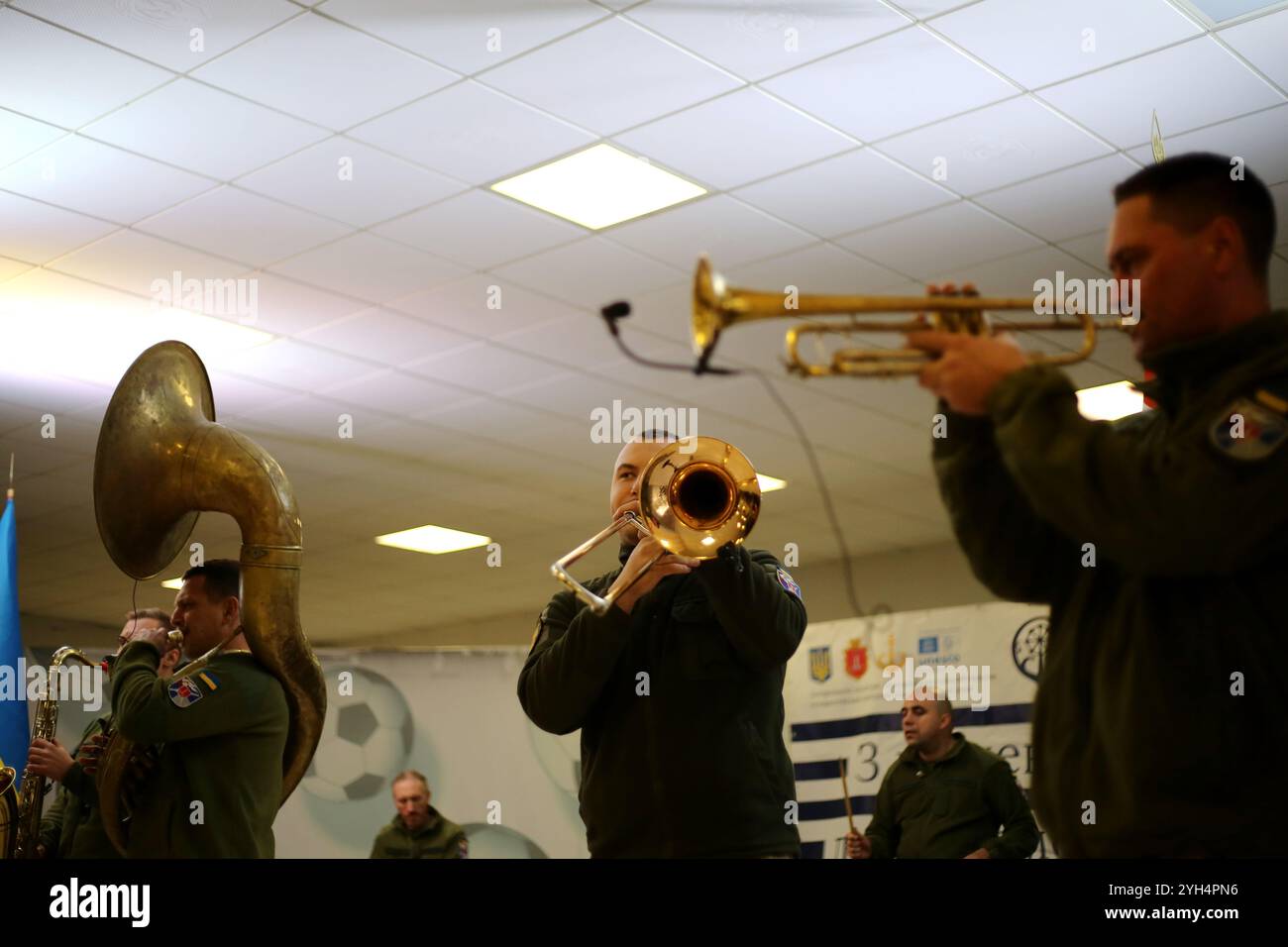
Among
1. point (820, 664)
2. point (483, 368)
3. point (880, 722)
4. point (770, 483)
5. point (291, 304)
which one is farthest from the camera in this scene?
point (770, 483)

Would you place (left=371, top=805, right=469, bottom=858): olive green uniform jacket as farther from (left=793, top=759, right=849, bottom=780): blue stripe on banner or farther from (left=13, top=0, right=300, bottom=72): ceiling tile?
(left=13, top=0, right=300, bottom=72): ceiling tile

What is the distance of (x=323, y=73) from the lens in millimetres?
4027

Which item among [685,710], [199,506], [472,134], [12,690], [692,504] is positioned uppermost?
[472,134]

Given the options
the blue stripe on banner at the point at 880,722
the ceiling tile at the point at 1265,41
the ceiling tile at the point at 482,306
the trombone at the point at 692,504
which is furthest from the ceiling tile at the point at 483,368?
the trombone at the point at 692,504

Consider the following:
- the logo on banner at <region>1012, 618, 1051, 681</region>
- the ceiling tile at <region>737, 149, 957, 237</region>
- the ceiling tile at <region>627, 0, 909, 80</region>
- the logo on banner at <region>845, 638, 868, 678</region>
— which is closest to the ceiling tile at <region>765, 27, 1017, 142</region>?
the ceiling tile at <region>627, 0, 909, 80</region>

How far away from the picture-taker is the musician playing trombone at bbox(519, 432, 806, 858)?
249 centimetres

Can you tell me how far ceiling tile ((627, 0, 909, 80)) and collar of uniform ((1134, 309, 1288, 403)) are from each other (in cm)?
242

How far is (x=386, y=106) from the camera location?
13.9ft

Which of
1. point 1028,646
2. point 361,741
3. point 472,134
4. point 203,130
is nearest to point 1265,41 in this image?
point 472,134

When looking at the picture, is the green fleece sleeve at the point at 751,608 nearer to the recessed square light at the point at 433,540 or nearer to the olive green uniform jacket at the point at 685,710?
the olive green uniform jacket at the point at 685,710

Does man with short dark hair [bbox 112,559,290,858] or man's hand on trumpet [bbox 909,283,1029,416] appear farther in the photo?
man with short dark hair [bbox 112,559,290,858]

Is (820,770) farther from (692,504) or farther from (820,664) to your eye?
(692,504)

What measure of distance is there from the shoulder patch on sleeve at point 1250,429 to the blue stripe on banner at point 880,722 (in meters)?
5.47

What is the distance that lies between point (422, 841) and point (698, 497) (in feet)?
15.9
